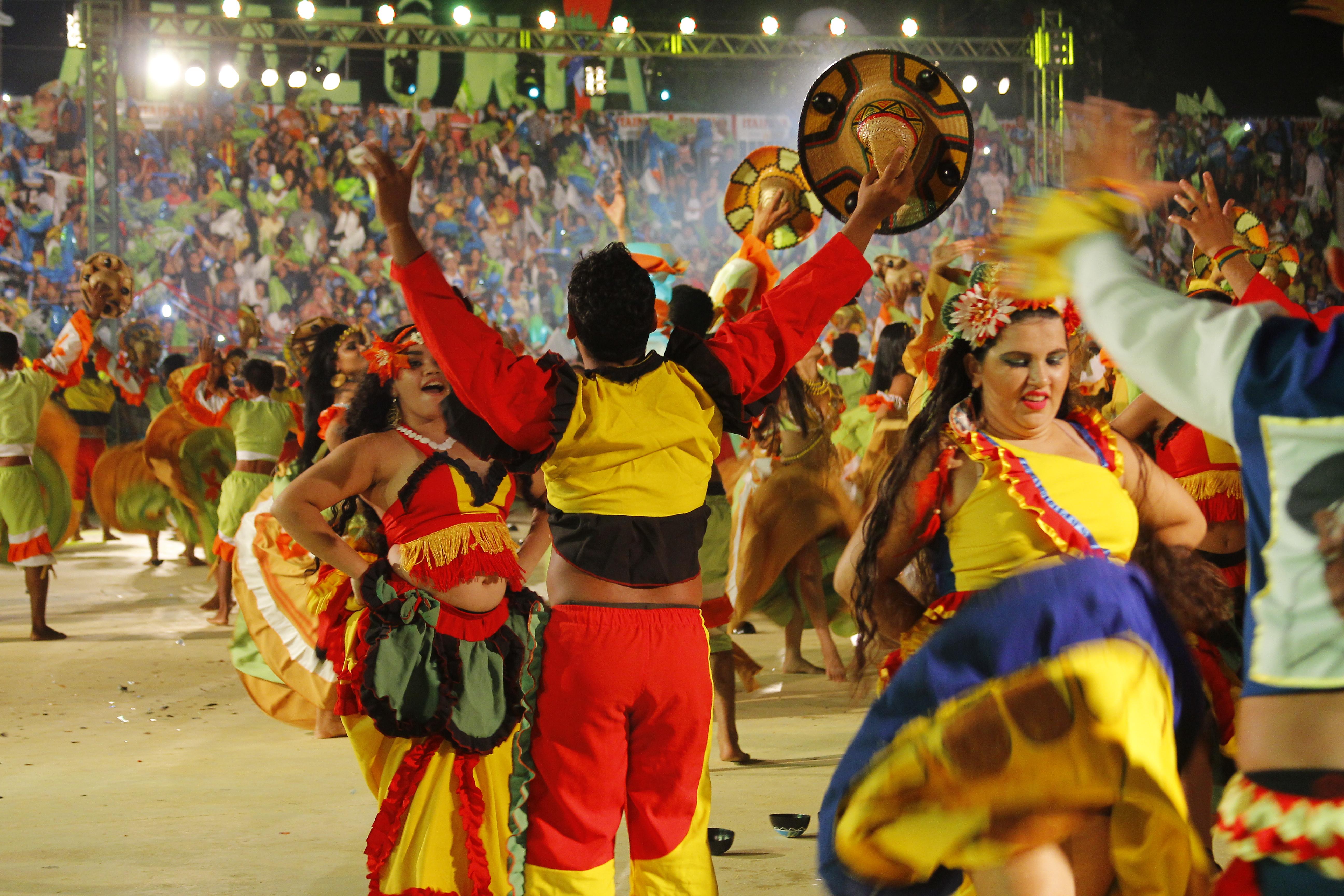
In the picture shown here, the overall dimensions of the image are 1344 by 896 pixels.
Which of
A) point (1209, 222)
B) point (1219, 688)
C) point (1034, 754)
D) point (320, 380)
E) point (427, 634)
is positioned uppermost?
point (1209, 222)

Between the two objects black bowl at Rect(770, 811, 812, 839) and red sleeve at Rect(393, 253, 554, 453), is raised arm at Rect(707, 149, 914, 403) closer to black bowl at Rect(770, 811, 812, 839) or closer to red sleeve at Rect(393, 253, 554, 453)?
red sleeve at Rect(393, 253, 554, 453)

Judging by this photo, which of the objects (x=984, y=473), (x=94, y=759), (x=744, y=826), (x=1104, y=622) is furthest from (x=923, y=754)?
(x=94, y=759)

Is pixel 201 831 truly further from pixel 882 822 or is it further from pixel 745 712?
pixel 882 822

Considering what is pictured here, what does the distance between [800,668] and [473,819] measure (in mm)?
4295

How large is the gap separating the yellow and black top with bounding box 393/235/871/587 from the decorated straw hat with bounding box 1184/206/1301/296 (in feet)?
8.44

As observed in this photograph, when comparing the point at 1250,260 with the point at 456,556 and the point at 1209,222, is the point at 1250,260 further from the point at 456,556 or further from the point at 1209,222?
the point at 456,556

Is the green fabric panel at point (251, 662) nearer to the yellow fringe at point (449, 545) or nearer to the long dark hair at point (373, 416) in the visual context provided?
the long dark hair at point (373, 416)

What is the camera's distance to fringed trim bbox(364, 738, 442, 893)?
354 centimetres

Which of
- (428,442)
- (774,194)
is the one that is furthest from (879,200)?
(774,194)

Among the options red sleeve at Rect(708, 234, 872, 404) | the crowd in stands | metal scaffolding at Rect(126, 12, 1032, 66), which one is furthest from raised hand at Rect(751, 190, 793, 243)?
Result: the crowd in stands

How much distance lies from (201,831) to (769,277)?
3.47 meters

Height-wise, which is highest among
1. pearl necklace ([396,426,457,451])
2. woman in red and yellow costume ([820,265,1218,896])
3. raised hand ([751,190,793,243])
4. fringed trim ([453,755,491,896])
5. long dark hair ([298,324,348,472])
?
raised hand ([751,190,793,243])

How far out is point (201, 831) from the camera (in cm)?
477

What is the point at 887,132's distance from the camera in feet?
11.4
